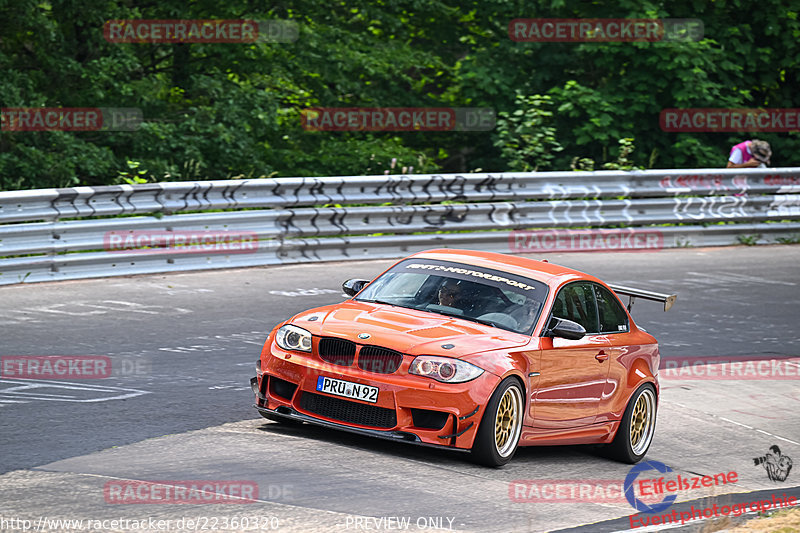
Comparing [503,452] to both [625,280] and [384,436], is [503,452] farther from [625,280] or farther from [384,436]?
[625,280]

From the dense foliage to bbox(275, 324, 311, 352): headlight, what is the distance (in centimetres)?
1158

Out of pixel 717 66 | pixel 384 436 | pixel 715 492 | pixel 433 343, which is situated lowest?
pixel 715 492

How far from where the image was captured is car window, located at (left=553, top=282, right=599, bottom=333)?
9094 millimetres

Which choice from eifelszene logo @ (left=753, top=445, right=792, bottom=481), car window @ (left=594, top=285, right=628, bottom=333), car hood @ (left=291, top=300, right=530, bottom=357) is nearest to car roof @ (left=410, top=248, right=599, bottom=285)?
car window @ (left=594, top=285, right=628, bottom=333)

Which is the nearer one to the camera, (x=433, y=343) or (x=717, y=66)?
(x=433, y=343)

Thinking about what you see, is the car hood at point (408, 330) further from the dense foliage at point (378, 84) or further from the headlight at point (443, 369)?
the dense foliage at point (378, 84)

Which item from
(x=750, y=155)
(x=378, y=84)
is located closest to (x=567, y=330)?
(x=750, y=155)

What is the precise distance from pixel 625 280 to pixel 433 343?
9227mm

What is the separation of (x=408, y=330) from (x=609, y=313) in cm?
198

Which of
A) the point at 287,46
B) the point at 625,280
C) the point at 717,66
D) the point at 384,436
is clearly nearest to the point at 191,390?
the point at 384,436

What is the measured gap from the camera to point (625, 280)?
16.9 meters

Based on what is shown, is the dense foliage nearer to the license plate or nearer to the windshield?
the windshield

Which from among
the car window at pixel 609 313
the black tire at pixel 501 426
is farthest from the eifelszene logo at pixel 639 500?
the car window at pixel 609 313

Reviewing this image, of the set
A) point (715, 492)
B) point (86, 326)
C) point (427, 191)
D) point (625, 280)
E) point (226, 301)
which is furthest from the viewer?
point (427, 191)
